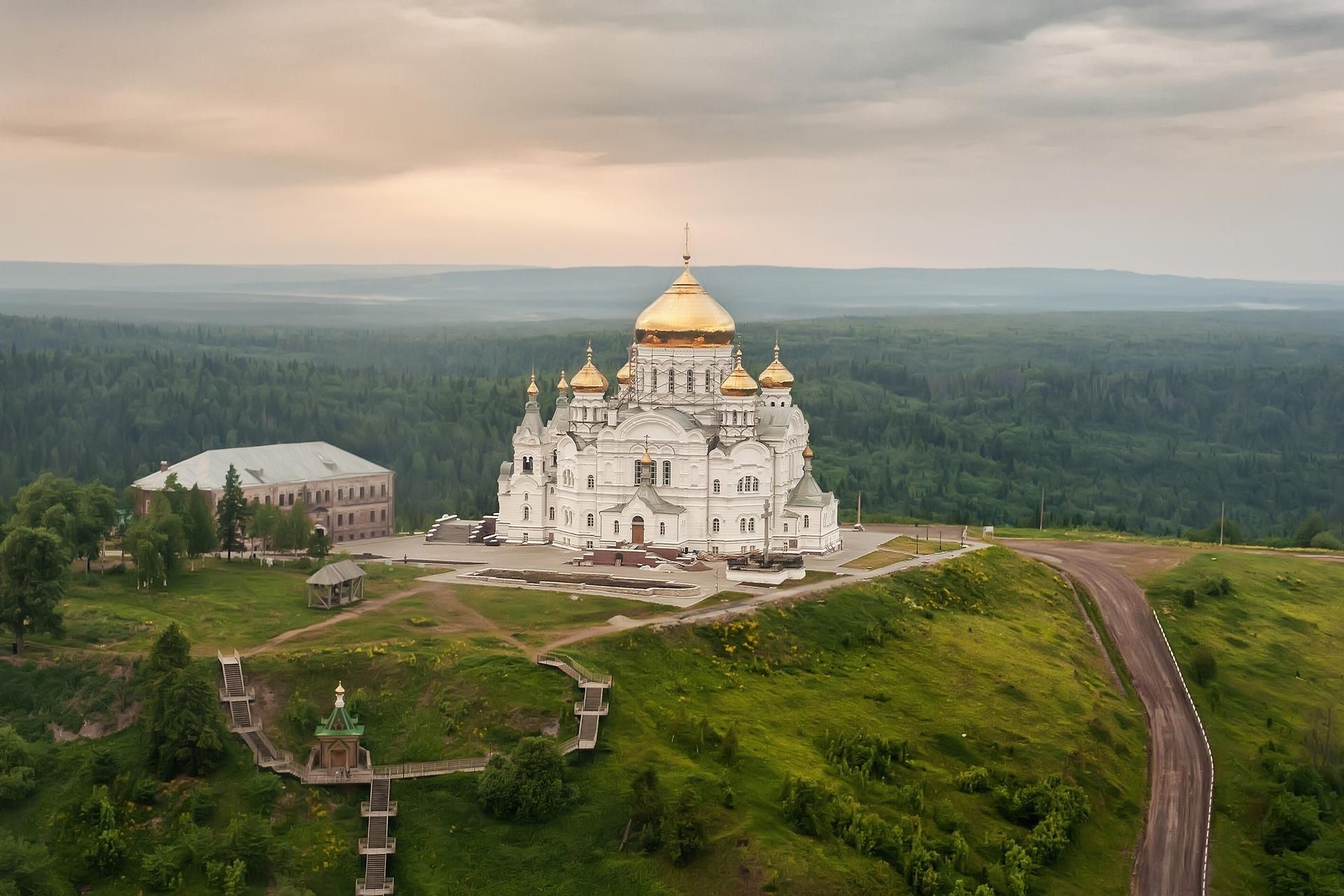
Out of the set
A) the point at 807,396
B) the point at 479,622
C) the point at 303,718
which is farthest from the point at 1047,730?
the point at 807,396

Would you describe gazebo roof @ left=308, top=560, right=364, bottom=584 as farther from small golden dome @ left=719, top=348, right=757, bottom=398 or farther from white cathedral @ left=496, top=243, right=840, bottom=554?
small golden dome @ left=719, top=348, right=757, bottom=398

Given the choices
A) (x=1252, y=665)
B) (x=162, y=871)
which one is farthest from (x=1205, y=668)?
(x=162, y=871)

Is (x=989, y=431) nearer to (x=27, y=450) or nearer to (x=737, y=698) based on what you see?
(x=27, y=450)

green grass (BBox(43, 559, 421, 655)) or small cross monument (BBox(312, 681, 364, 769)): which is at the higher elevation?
green grass (BBox(43, 559, 421, 655))

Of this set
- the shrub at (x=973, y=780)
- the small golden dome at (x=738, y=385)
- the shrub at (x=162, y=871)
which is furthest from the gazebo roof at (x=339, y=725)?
the small golden dome at (x=738, y=385)

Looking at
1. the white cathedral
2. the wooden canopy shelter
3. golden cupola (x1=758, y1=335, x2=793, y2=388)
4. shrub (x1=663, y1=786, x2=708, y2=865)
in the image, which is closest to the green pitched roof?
shrub (x1=663, y1=786, x2=708, y2=865)
